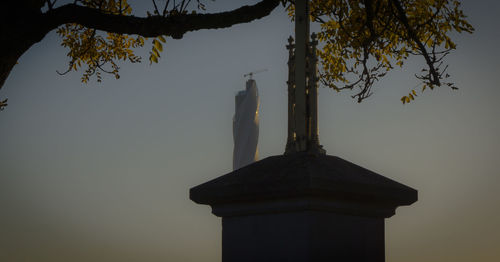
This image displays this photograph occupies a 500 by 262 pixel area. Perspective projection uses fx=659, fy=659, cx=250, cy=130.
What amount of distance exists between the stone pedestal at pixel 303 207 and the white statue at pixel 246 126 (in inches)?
878

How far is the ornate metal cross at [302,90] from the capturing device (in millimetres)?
4375

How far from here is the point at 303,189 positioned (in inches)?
153

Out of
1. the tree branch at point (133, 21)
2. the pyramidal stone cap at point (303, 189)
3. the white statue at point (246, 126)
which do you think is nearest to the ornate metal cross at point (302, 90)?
the pyramidal stone cap at point (303, 189)

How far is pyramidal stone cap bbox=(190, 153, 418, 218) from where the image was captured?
13.0 feet

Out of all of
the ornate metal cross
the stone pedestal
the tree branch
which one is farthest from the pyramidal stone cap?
the tree branch

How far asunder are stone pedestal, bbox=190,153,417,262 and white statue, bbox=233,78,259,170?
22.3 m

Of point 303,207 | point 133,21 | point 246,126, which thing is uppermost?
point 246,126

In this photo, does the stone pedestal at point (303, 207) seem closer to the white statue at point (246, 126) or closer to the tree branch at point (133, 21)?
the tree branch at point (133, 21)

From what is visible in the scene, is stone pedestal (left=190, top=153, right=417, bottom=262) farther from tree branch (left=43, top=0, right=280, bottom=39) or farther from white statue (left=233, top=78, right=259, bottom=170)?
white statue (left=233, top=78, right=259, bottom=170)

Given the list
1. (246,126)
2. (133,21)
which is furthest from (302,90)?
(246,126)

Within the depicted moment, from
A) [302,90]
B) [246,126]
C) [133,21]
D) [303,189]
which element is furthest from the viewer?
[246,126]

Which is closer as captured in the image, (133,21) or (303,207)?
(303,207)

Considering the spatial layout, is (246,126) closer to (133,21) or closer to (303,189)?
(133,21)

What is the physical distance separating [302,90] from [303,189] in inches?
32.5
